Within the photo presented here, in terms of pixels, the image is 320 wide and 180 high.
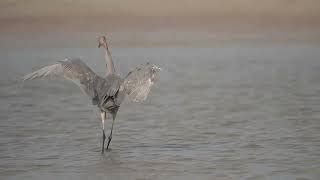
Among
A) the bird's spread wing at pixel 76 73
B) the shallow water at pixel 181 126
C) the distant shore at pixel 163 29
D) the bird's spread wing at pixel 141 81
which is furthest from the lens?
the distant shore at pixel 163 29

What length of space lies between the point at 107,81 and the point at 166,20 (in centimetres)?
1567

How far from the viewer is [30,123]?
42.7ft

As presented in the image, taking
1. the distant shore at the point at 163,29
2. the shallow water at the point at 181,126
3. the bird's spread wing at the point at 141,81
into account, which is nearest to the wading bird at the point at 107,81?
the bird's spread wing at the point at 141,81

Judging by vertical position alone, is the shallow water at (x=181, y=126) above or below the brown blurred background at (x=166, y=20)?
below

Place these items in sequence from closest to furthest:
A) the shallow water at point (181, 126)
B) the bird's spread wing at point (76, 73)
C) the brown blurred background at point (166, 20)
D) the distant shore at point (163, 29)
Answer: the shallow water at point (181, 126) < the bird's spread wing at point (76, 73) < the distant shore at point (163, 29) < the brown blurred background at point (166, 20)

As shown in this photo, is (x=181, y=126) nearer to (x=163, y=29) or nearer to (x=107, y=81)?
(x=107, y=81)

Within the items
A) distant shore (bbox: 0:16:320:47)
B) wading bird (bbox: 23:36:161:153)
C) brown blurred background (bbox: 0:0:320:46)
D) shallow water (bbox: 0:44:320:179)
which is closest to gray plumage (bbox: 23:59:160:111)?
wading bird (bbox: 23:36:161:153)

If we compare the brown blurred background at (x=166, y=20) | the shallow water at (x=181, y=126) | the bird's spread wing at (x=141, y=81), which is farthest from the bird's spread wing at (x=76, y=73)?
the brown blurred background at (x=166, y=20)

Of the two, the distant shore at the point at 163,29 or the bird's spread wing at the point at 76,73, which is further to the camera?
the distant shore at the point at 163,29

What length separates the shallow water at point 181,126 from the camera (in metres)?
9.55

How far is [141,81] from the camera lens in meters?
10.1

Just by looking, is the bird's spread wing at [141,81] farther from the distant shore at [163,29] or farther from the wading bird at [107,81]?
the distant shore at [163,29]

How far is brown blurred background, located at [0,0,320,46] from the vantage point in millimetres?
25328

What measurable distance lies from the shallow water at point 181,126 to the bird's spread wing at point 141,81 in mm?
754
